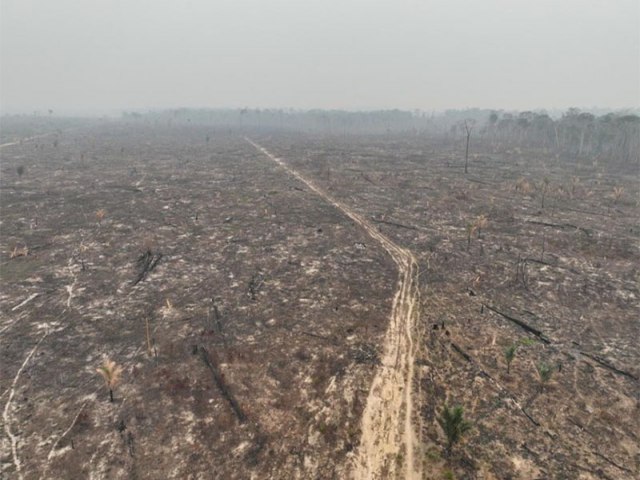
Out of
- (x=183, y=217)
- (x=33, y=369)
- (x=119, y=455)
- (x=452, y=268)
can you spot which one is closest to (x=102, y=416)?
(x=119, y=455)

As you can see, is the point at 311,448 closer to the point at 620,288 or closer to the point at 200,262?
the point at 200,262

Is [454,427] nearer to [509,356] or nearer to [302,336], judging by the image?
[509,356]

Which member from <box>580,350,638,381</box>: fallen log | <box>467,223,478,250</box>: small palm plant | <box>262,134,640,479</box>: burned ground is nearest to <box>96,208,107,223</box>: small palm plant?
<box>262,134,640,479</box>: burned ground

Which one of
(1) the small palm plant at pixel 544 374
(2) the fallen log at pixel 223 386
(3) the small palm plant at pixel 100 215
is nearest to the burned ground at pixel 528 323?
(1) the small palm plant at pixel 544 374

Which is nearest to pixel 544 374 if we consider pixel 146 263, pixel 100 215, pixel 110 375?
pixel 110 375

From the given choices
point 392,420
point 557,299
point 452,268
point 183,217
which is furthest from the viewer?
point 183,217

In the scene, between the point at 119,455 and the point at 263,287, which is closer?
the point at 119,455

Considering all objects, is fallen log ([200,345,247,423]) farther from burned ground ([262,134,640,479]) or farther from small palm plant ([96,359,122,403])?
burned ground ([262,134,640,479])
